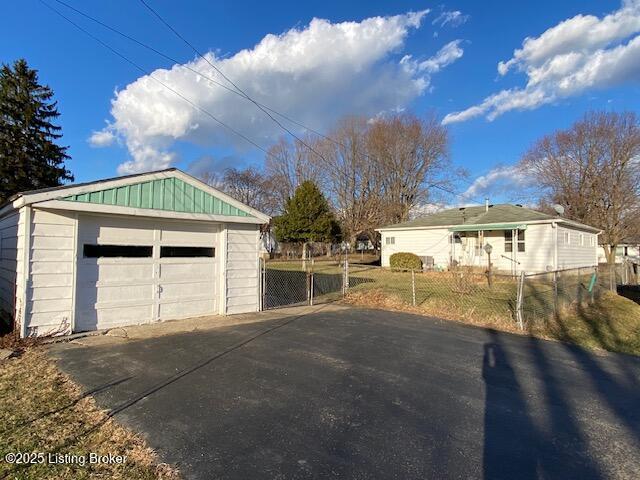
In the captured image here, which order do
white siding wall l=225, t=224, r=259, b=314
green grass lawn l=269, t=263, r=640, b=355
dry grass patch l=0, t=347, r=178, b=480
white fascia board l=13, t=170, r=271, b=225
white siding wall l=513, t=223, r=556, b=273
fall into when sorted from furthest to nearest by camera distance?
1. white siding wall l=513, t=223, r=556, b=273
2. white siding wall l=225, t=224, r=259, b=314
3. green grass lawn l=269, t=263, r=640, b=355
4. white fascia board l=13, t=170, r=271, b=225
5. dry grass patch l=0, t=347, r=178, b=480


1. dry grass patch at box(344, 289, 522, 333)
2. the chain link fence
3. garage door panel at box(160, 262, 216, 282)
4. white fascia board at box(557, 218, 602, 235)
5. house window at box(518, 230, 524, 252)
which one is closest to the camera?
garage door panel at box(160, 262, 216, 282)

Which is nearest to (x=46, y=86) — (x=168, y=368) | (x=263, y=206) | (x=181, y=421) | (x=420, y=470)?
(x=263, y=206)

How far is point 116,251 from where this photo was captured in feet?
24.3

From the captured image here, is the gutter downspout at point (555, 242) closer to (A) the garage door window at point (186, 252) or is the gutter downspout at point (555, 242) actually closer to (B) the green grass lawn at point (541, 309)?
(B) the green grass lawn at point (541, 309)

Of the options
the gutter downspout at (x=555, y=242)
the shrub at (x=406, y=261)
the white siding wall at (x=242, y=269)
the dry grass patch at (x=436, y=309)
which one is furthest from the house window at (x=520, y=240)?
the white siding wall at (x=242, y=269)

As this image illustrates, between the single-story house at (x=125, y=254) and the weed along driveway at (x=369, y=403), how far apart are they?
40.5 inches

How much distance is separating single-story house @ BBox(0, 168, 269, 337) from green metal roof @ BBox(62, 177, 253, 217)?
0.07 feet

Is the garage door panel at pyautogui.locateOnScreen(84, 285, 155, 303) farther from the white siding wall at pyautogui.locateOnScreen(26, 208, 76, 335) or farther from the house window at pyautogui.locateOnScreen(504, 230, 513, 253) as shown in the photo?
the house window at pyautogui.locateOnScreen(504, 230, 513, 253)

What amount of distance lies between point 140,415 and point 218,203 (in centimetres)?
590

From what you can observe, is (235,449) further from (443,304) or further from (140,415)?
(443,304)

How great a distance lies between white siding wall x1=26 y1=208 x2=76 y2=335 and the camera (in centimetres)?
629

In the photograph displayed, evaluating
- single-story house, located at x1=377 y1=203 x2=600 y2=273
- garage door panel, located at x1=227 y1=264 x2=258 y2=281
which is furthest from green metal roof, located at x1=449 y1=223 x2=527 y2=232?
garage door panel, located at x1=227 y1=264 x2=258 y2=281

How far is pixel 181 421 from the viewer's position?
3441mm

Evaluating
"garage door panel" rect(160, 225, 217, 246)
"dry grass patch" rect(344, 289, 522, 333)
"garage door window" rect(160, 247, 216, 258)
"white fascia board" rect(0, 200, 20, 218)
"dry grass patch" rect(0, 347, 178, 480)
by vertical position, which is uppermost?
"white fascia board" rect(0, 200, 20, 218)
